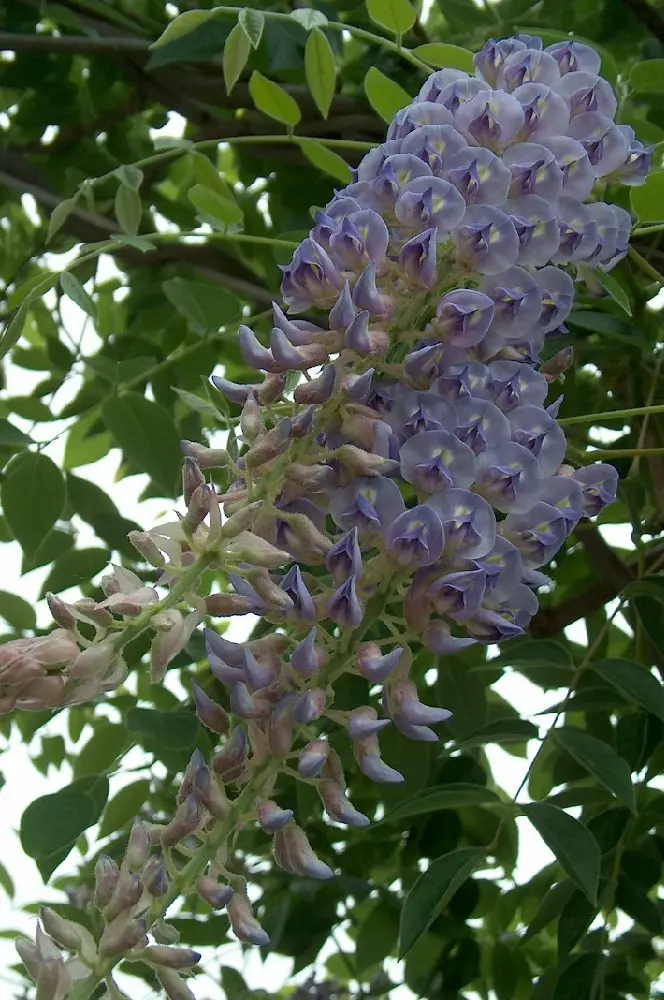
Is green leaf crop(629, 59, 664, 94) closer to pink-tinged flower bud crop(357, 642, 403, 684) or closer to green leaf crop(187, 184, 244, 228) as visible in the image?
green leaf crop(187, 184, 244, 228)

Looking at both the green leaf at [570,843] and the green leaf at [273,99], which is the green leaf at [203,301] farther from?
the green leaf at [570,843]

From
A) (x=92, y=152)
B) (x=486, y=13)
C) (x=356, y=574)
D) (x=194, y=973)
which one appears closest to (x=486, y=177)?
(x=356, y=574)

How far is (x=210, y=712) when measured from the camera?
1.28ft

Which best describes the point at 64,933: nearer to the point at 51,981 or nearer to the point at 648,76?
the point at 51,981

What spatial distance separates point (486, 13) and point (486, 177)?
0.48m

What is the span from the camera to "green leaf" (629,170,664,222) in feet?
1.88

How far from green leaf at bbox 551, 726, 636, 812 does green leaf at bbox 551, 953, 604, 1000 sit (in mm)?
162

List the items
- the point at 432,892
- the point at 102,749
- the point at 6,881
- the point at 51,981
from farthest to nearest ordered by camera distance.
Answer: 1. the point at 6,881
2. the point at 102,749
3. the point at 432,892
4. the point at 51,981

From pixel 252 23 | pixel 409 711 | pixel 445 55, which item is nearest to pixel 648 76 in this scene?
pixel 445 55

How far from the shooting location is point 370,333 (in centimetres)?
40

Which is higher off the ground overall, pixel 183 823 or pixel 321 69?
pixel 321 69

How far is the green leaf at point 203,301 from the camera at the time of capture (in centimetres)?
75

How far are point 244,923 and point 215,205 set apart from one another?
1.44ft

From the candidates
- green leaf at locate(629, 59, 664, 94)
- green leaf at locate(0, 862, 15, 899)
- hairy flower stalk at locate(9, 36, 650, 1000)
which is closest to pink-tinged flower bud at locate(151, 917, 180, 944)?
hairy flower stalk at locate(9, 36, 650, 1000)
